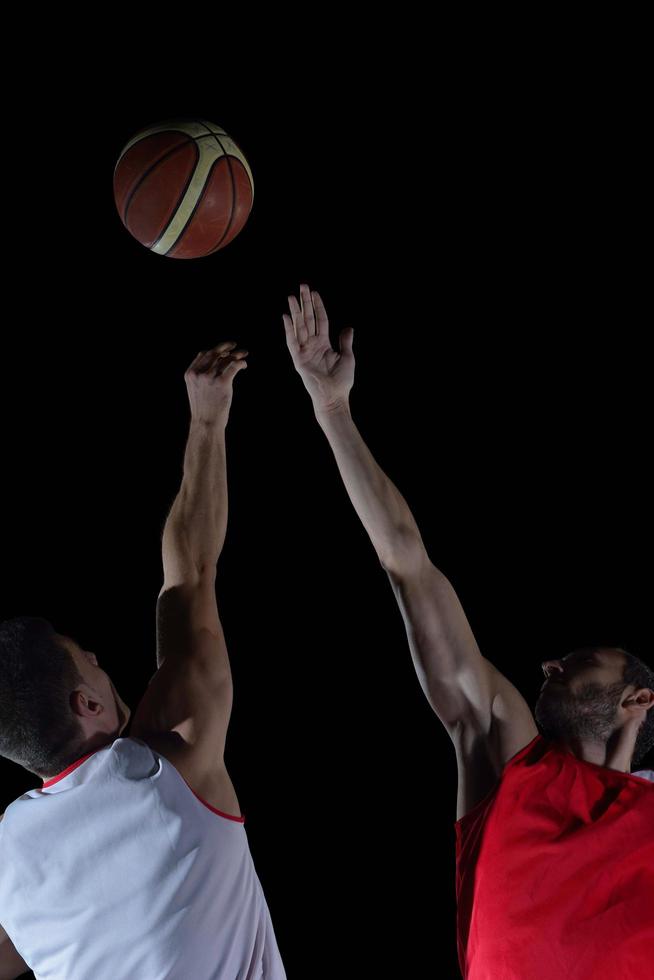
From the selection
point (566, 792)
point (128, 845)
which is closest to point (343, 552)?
point (566, 792)

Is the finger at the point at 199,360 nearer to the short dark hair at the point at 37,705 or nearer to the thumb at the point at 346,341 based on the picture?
the thumb at the point at 346,341

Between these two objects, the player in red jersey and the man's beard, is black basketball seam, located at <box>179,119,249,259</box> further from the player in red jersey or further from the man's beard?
the man's beard

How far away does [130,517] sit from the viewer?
3639 millimetres

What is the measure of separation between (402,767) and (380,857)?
12.1 inches

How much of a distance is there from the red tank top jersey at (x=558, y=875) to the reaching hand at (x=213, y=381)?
3.60ft

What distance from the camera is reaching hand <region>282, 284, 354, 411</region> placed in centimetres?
261

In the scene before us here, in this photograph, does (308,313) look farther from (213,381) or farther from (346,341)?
(213,381)

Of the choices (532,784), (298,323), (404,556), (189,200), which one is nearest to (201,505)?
(404,556)

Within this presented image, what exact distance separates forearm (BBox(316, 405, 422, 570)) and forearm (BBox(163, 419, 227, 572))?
1.03ft

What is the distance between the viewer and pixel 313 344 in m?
A: 2.63

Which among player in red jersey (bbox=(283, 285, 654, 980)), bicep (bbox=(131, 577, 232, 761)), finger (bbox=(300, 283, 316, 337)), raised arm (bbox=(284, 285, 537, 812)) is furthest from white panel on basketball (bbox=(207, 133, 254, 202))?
bicep (bbox=(131, 577, 232, 761))

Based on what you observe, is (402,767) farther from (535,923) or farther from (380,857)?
(535,923)

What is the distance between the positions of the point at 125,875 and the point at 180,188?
1.63 m

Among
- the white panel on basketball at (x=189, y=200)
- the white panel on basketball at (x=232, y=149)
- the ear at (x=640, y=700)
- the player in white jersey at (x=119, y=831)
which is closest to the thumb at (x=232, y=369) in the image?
the white panel on basketball at (x=189, y=200)
